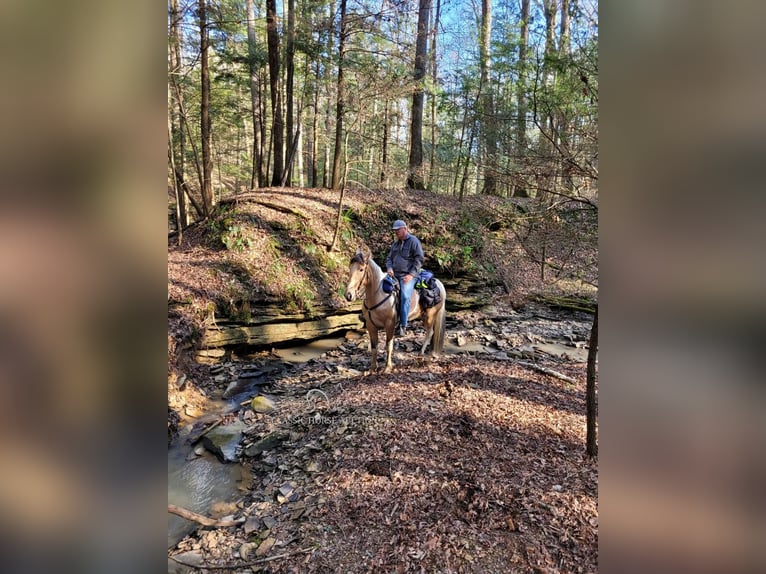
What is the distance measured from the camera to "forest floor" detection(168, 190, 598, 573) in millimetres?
3406

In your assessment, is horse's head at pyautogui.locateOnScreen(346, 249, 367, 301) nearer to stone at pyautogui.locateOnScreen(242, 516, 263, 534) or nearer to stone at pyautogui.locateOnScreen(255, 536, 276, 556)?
stone at pyautogui.locateOnScreen(242, 516, 263, 534)

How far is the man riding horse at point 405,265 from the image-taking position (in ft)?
24.4

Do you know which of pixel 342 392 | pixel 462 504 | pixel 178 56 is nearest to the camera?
pixel 462 504

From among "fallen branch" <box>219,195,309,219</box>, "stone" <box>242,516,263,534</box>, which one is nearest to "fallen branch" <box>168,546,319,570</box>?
"stone" <box>242,516,263,534</box>

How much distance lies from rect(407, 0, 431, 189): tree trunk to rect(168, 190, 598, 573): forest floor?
7989mm

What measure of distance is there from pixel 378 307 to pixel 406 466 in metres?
3.29

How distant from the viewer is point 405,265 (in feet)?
24.9

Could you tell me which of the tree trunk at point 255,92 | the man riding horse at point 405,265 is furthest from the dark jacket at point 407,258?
the tree trunk at point 255,92

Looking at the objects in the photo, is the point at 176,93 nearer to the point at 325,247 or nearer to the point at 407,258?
the point at 325,247
